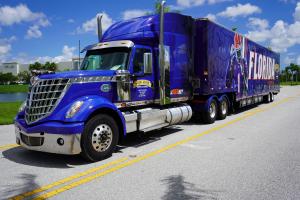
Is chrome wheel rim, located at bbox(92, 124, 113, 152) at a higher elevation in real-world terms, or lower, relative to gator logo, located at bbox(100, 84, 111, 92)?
lower

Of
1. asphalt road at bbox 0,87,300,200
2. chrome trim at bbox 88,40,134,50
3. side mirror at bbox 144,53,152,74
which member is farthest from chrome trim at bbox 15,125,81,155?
chrome trim at bbox 88,40,134,50

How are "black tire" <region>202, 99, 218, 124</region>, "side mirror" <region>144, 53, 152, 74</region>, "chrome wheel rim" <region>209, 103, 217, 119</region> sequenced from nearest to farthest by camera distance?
"side mirror" <region>144, 53, 152, 74</region>
"black tire" <region>202, 99, 218, 124</region>
"chrome wheel rim" <region>209, 103, 217, 119</region>

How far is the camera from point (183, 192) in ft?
16.0

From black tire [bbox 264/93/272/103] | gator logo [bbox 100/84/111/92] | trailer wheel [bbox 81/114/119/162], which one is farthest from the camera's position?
black tire [bbox 264/93/272/103]

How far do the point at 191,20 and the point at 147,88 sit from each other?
3711 millimetres

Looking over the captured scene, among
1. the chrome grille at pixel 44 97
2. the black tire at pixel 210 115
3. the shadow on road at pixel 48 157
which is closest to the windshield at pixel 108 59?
Answer: the chrome grille at pixel 44 97

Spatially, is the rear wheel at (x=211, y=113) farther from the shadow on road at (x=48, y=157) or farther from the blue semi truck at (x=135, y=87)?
the shadow on road at (x=48, y=157)

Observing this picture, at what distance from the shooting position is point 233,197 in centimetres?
466

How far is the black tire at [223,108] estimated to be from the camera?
42.5ft

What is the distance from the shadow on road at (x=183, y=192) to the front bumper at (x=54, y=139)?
1.97 meters

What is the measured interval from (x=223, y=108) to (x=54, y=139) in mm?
8513

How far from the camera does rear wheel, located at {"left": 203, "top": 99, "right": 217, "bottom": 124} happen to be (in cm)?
1183

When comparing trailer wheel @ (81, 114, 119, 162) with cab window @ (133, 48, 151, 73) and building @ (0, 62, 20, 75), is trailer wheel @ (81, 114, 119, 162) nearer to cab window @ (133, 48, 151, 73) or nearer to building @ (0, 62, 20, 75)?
cab window @ (133, 48, 151, 73)

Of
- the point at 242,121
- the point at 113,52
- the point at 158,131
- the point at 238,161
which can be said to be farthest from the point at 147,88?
the point at 242,121
